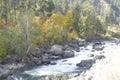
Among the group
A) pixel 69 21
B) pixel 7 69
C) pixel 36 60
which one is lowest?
pixel 36 60

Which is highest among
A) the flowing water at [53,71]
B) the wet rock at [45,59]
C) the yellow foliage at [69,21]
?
the yellow foliage at [69,21]

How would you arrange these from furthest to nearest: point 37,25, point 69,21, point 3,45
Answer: point 69,21, point 37,25, point 3,45

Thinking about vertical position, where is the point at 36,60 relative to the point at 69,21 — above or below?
below

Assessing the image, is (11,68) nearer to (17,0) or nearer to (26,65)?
(26,65)

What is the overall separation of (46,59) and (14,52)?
7.10 meters

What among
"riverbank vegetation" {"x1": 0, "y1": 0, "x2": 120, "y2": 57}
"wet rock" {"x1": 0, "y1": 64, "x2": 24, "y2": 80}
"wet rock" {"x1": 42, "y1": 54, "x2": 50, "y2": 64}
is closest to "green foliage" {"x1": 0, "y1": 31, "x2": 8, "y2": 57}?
"riverbank vegetation" {"x1": 0, "y1": 0, "x2": 120, "y2": 57}

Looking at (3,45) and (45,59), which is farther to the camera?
(45,59)

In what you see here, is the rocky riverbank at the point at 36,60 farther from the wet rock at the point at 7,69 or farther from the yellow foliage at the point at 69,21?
the yellow foliage at the point at 69,21

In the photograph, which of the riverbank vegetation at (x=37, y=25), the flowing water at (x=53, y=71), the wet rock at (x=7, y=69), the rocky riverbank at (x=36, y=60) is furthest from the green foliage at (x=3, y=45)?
the flowing water at (x=53, y=71)

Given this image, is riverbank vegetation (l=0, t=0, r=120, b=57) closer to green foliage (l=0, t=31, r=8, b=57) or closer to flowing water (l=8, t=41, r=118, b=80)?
green foliage (l=0, t=31, r=8, b=57)

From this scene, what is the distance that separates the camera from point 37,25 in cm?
6581

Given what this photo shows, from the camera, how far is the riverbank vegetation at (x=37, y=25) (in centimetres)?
5316

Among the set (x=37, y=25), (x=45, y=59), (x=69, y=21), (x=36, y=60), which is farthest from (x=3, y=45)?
(x=69, y=21)

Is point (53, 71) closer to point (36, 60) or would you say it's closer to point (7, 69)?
point (7, 69)
